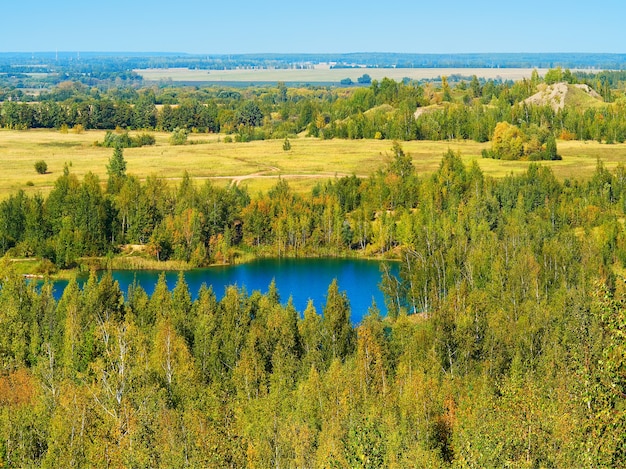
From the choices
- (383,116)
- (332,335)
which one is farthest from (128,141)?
(332,335)

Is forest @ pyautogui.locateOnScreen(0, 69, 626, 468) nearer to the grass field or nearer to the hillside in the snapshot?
the grass field

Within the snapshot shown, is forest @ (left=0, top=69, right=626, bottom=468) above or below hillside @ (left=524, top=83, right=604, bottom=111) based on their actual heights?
below

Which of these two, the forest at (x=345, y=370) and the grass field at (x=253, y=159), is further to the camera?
the grass field at (x=253, y=159)

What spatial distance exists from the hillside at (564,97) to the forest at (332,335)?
6908 cm

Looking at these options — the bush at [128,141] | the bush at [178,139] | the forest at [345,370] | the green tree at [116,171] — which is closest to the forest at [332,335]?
the forest at [345,370]

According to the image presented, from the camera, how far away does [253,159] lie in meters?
119

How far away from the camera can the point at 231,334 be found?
138 ft

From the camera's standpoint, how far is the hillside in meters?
154

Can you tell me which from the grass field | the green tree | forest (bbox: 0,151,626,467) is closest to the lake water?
forest (bbox: 0,151,626,467)

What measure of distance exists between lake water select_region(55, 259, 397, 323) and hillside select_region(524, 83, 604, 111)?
8666 cm

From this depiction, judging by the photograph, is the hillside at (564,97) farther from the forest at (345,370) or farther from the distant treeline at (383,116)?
the forest at (345,370)

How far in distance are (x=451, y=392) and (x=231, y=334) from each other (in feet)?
40.5

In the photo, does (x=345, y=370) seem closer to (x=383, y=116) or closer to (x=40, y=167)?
(x=40, y=167)

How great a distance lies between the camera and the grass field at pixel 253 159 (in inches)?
4026
